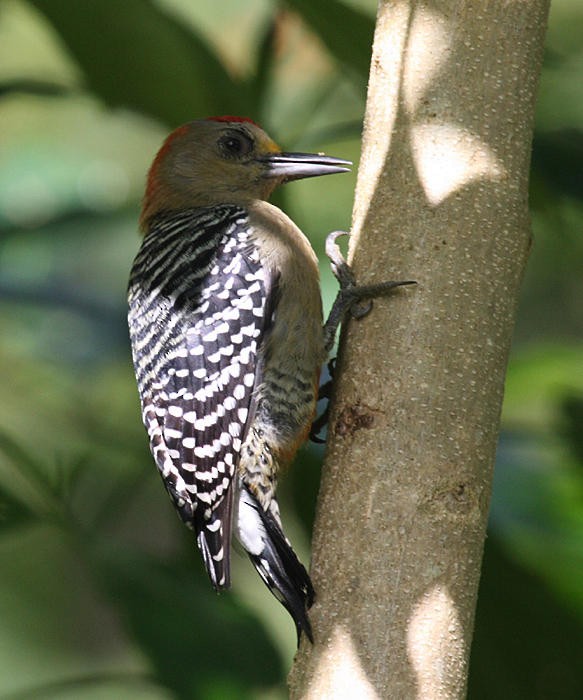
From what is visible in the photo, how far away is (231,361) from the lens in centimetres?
274

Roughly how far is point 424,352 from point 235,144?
1.62m

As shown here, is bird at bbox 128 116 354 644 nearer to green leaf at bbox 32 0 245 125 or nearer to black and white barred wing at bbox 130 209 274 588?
black and white barred wing at bbox 130 209 274 588

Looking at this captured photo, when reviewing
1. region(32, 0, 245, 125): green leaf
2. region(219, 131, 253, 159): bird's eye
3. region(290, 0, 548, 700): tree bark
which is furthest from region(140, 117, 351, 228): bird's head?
region(290, 0, 548, 700): tree bark

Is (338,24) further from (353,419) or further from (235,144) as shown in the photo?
(353,419)

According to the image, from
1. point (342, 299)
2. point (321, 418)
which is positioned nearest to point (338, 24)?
point (342, 299)

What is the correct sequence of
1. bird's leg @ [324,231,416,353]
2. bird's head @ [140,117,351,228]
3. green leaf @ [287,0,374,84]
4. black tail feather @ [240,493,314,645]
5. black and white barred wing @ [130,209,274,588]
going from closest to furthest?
black tail feather @ [240,493,314,645] < bird's leg @ [324,231,416,353] < black and white barred wing @ [130,209,274,588] < green leaf @ [287,0,374,84] < bird's head @ [140,117,351,228]

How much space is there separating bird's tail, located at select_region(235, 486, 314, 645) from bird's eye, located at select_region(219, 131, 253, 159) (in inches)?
50.3

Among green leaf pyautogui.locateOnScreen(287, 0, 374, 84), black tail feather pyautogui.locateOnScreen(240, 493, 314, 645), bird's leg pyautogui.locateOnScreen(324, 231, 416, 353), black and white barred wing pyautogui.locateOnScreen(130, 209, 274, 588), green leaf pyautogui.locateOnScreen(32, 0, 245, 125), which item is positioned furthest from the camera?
green leaf pyautogui.locateOnScreen(32, 0, 245, 125)

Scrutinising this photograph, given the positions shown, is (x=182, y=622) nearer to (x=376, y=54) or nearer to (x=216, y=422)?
(x=216, y=422)

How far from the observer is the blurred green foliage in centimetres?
280

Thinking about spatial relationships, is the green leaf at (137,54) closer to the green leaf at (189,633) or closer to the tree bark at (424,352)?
the tree bark at (424,352)

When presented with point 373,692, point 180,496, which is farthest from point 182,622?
point 373,692

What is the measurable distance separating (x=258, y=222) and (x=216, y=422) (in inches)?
26.8

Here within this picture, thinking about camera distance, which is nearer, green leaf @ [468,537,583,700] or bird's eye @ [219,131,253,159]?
green leaf @ [468,537,583,700]
